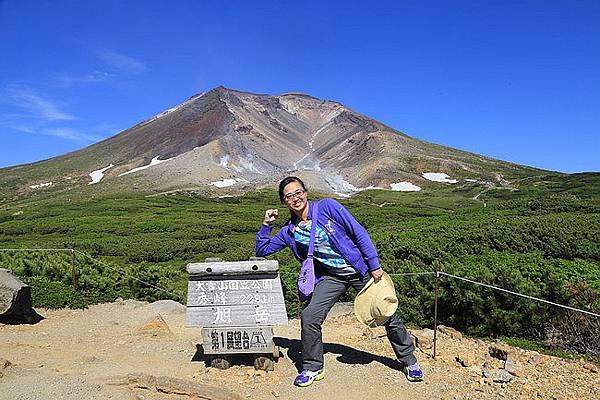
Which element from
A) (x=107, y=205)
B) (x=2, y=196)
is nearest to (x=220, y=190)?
(x=107, y=205)

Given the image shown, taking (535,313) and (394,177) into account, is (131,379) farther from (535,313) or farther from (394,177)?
(394,177)

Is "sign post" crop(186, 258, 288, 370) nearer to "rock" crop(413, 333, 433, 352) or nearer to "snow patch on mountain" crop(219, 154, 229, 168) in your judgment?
"rock" crop(413, 333, 433, 352)

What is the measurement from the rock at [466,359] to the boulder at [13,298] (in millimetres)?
6420

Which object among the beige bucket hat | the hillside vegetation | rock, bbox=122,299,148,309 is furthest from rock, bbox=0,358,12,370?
rock, bbox=122,299,148,309

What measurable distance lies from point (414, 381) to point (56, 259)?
360 inches

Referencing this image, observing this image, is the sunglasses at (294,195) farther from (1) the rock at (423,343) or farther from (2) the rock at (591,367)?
(2) the rock at (591,367)

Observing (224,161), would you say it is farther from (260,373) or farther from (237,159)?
(260,373)

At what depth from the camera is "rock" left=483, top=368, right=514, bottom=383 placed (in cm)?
508

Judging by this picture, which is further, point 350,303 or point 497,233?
point 497,233

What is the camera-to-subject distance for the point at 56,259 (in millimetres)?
11430

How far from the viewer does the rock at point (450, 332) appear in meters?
6.59

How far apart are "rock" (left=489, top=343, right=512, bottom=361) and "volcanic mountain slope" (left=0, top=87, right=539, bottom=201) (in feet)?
225

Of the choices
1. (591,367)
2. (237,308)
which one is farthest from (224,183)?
(591,367)

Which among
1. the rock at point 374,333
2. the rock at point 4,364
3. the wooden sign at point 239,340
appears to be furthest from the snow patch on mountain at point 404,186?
the rock at point 4,364
